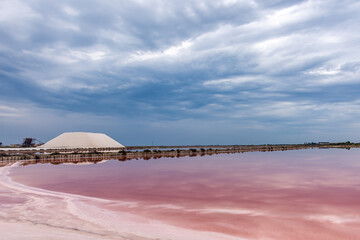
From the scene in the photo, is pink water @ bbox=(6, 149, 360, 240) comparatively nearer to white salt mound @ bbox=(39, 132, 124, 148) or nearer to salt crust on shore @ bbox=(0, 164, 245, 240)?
salt crust on shore @ bbox=(0, 164, 245, 240)

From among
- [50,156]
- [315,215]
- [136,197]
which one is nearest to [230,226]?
[315,215]

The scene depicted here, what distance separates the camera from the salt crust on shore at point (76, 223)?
18.0 ft

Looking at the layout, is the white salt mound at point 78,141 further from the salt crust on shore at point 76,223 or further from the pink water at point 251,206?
the salt crust on shore at point 76,223

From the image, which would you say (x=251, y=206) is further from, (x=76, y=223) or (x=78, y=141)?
(x=78, y=141)

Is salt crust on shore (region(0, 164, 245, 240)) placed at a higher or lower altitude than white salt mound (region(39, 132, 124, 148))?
lower

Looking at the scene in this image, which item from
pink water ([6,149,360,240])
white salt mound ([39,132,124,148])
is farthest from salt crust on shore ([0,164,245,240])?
white salt mound ([39,132,124,148])

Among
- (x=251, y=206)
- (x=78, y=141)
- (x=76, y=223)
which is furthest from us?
(x=78, y=141)

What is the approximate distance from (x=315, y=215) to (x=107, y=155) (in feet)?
113

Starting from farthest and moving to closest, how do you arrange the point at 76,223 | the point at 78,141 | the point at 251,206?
the point at 78,141
the point at 251,206
the point at 76,223

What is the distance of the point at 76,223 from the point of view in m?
6.40

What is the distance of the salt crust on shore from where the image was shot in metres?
5.49

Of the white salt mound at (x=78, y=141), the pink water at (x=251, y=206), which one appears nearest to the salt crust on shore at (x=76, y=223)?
the pink water at (x=251, y=206)

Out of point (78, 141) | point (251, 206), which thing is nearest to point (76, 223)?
point (251, 206)

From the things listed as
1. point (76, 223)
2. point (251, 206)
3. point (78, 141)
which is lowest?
point (251, 206)
